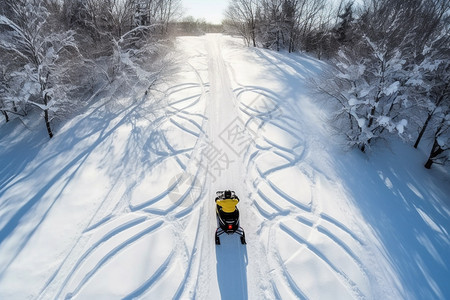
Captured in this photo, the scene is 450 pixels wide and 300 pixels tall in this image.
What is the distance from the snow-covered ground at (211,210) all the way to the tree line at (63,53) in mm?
2273

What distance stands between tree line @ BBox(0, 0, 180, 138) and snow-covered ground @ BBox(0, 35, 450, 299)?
2273 millimetres

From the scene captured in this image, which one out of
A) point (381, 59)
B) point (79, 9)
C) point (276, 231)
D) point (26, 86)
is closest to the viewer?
point (276, 231)

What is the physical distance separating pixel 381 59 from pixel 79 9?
79.3ft

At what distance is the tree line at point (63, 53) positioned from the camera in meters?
12.5

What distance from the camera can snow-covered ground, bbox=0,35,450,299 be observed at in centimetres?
697

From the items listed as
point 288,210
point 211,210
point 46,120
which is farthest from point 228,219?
point 46,120

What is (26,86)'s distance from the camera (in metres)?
12.4

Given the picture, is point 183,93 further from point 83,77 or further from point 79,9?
point 79,9

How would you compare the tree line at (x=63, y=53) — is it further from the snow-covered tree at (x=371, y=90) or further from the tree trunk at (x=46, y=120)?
the snow-covered tree at (x=371, y=90)


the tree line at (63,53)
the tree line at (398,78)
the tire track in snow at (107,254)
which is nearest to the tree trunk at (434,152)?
the tree line at (398,78)

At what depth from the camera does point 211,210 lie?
29.8 feet

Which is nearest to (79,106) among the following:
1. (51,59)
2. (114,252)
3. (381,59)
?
(51,59)

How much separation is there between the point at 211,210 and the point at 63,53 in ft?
54.7

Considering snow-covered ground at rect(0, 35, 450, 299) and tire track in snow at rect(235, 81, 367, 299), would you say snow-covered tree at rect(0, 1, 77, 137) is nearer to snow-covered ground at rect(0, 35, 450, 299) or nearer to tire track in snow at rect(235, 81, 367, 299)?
snow-covered ground at rect(0, 35, 450, 299)
